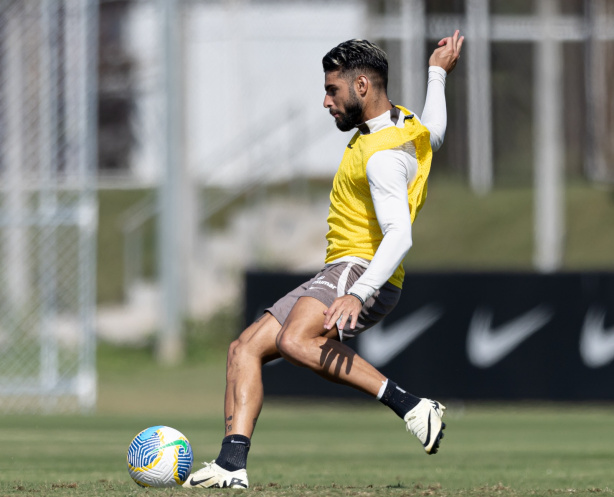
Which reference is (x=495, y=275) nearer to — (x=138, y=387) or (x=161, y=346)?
(x=138, y=387)

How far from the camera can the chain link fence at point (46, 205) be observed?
14922 mm

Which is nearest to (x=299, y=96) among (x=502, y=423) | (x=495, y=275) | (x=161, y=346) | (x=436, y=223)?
(x=436, y=223)

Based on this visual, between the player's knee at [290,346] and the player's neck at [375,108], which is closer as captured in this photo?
the player's knee at [290,346]

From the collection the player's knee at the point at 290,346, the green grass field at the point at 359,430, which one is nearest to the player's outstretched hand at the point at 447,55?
the player's knee at the point at 290,346

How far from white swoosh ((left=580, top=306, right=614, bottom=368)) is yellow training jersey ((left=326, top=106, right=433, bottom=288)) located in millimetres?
8279

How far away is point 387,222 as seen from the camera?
6.19m

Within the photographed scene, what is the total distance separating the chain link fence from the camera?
49.0 ft

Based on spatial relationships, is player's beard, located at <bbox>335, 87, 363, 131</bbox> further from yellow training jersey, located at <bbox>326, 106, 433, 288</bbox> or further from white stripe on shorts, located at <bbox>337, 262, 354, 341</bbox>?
white stripe on shorts, located at <bbox>337, 262, 354, 341</bbox>

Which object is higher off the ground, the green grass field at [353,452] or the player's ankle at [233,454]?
the player's ankle at [233,454]

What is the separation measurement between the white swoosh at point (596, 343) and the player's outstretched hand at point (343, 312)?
881 cm

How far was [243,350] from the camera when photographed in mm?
6539

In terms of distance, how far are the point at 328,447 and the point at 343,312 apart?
5009mm

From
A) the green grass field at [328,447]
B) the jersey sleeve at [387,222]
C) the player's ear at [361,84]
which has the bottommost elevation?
the green grass field at [328,447]

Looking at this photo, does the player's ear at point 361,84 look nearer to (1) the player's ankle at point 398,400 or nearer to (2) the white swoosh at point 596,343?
(1) the player's ankle at point 398,400
